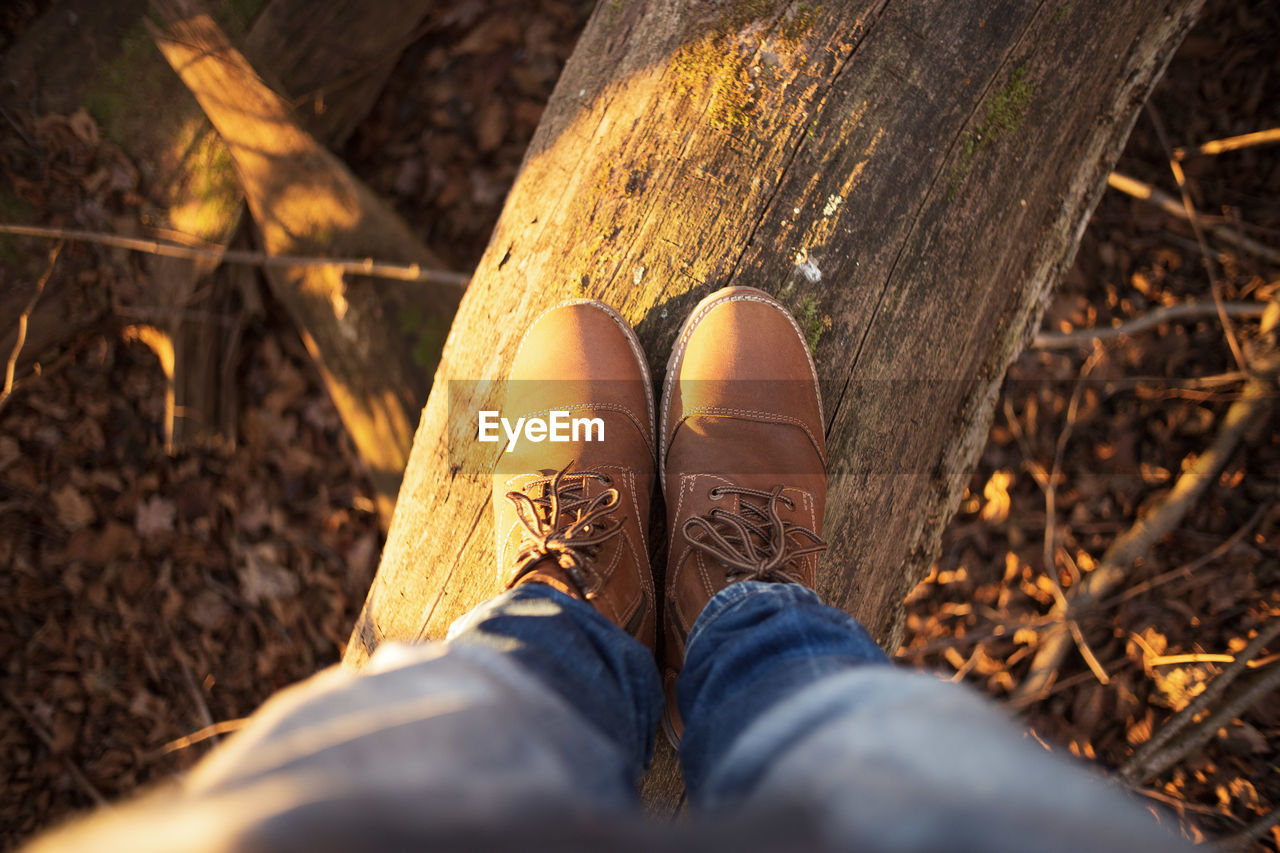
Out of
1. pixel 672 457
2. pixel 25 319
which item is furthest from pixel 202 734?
pixel 672 457

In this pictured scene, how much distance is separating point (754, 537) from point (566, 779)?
0.89 m

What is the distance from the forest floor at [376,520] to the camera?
2.38 m

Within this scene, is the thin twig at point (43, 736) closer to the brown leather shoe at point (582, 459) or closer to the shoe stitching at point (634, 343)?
the brown leather shoe at point (582, 459)

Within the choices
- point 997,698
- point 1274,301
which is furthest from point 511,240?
point 1274,301

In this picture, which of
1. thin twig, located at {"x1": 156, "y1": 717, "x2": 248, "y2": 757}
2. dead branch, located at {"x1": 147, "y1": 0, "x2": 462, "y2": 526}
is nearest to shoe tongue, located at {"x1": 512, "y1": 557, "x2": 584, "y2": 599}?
dead branch, located at {"x1": 147, "y1": 0, "x2": 462, "y2": 526}

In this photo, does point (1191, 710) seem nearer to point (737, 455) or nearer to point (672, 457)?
point (737, 455)

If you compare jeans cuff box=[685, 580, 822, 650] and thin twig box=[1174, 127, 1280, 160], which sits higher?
thin twig box=[1174, 127, 1280, 160]

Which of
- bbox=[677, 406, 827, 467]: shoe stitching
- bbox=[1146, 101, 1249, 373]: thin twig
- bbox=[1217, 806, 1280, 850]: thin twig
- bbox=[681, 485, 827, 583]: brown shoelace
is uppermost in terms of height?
bbox=[1146, 101, 1249, 373]: thin twig

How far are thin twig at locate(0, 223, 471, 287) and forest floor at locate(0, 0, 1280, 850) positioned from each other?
0.09 metres

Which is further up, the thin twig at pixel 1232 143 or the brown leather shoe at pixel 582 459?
the thin twig at pixel 1232 143

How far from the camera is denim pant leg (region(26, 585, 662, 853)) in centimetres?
56

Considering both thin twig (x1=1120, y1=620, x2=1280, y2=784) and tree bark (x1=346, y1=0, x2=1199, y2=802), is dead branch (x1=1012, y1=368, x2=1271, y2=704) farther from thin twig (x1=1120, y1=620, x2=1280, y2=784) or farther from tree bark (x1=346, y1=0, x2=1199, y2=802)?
tree bark (x1=346, y1=0, x2=1199, y2=802)

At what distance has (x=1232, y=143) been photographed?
97.7 inches

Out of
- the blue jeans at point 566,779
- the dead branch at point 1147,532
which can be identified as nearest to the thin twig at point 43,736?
the blue jeans at point 566,779
